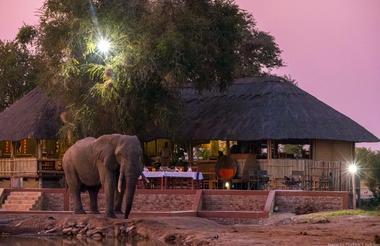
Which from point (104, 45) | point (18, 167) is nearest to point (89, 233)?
point (104, 45)

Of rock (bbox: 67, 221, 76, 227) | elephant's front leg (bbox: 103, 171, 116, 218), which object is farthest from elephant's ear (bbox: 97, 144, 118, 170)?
rock (bbox: 67, 221, 76, 227)

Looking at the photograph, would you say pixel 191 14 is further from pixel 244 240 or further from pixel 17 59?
pixel 17 59

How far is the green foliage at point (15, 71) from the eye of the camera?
54.2m

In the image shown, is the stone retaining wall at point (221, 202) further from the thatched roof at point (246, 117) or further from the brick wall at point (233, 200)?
the thatched roof at point (246, 117)

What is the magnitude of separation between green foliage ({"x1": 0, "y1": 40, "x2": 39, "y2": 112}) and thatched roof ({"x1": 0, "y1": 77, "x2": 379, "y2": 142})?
40.0 feet

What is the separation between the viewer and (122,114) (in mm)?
34750

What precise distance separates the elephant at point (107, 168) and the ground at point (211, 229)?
1018mm

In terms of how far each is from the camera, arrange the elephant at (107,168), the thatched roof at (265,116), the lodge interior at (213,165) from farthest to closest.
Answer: the thatched roof at (265,116), the lodge interior at (213,165), the elephant at (107,168)

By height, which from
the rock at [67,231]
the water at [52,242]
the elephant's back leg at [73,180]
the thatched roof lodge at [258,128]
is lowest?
the water at [52,242]

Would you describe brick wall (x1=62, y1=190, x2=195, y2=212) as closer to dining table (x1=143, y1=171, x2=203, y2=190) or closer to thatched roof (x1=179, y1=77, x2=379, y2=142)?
dining table (x1=143, y1=171, x2=203, y2=190)

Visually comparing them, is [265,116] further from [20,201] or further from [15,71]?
[15,71]

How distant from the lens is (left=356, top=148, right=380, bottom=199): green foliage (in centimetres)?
4110

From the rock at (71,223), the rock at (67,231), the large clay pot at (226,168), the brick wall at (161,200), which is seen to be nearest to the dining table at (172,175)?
the brick wall at (161,200)

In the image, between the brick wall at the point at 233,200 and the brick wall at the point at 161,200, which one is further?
the brick wall at the point at 161,200
